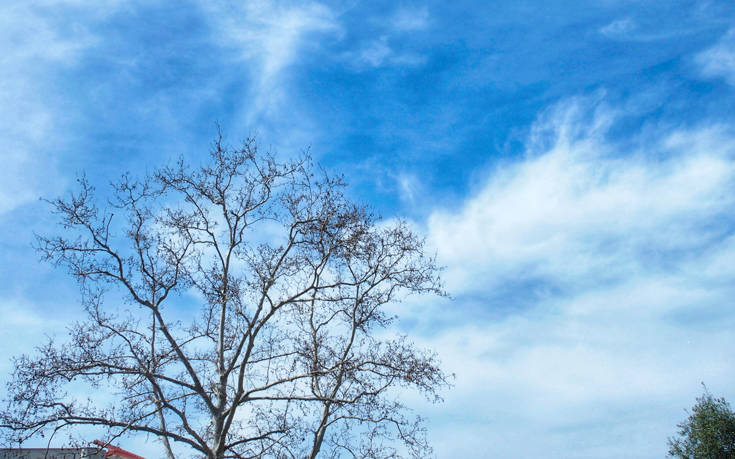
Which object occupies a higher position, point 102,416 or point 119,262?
point 119,262

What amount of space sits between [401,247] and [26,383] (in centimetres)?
1054

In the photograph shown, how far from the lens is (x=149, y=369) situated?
13.4 meters

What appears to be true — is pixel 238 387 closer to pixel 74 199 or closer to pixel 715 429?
pixel 74 199

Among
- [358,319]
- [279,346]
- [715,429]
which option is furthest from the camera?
[715,429]

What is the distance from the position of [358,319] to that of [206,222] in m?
5.49

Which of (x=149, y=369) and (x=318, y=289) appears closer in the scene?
(x=149, y=369)

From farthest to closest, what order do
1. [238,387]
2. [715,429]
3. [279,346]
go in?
[715,429]
[279,346]
[238,387]

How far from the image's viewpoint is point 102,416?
12883mm

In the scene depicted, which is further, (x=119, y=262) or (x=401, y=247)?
(x=401, y=247)

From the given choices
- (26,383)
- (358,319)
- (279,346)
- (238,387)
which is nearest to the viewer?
(26,383)

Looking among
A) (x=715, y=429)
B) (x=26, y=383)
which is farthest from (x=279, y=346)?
(x=715, y=429)

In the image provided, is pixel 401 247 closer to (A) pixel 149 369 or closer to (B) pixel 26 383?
(A) pixel 149 369

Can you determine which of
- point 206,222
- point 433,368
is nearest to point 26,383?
point 206,222

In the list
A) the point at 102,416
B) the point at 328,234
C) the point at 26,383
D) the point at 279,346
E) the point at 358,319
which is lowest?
the point at 102,416
